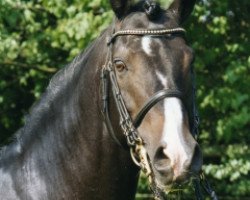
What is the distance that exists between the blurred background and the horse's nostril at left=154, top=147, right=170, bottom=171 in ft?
13.4

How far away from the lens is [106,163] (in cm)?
372

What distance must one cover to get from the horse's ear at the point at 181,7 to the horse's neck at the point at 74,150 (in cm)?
49

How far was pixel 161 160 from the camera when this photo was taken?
3.25 metres

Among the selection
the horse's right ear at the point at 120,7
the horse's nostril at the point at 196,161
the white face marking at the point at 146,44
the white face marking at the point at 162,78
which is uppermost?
the horse's right ear at the point at 120,7

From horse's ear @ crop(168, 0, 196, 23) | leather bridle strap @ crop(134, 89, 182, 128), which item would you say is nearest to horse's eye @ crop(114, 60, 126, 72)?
leather bridle strap @ crop(134, 89, 182, 128)

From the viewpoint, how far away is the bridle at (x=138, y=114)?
11.1ft

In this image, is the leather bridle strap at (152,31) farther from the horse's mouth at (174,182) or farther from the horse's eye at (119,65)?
the horse's mouth at (174,182)

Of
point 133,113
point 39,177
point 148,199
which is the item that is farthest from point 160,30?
point 148,199

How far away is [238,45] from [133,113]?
4.45m

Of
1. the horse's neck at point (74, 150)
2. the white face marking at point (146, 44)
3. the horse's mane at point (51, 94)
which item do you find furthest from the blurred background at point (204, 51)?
the white face marking at point (146, 44)

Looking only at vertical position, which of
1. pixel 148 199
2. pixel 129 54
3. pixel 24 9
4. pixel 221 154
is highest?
pixel 129 54

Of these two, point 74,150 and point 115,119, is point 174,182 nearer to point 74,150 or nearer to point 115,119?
point 115,119

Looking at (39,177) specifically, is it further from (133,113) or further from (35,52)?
(35,52)

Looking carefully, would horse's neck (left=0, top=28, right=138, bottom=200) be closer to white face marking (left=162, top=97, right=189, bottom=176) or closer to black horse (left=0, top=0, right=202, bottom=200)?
black horse (left=0, top=0, right=202, bottom=200)
